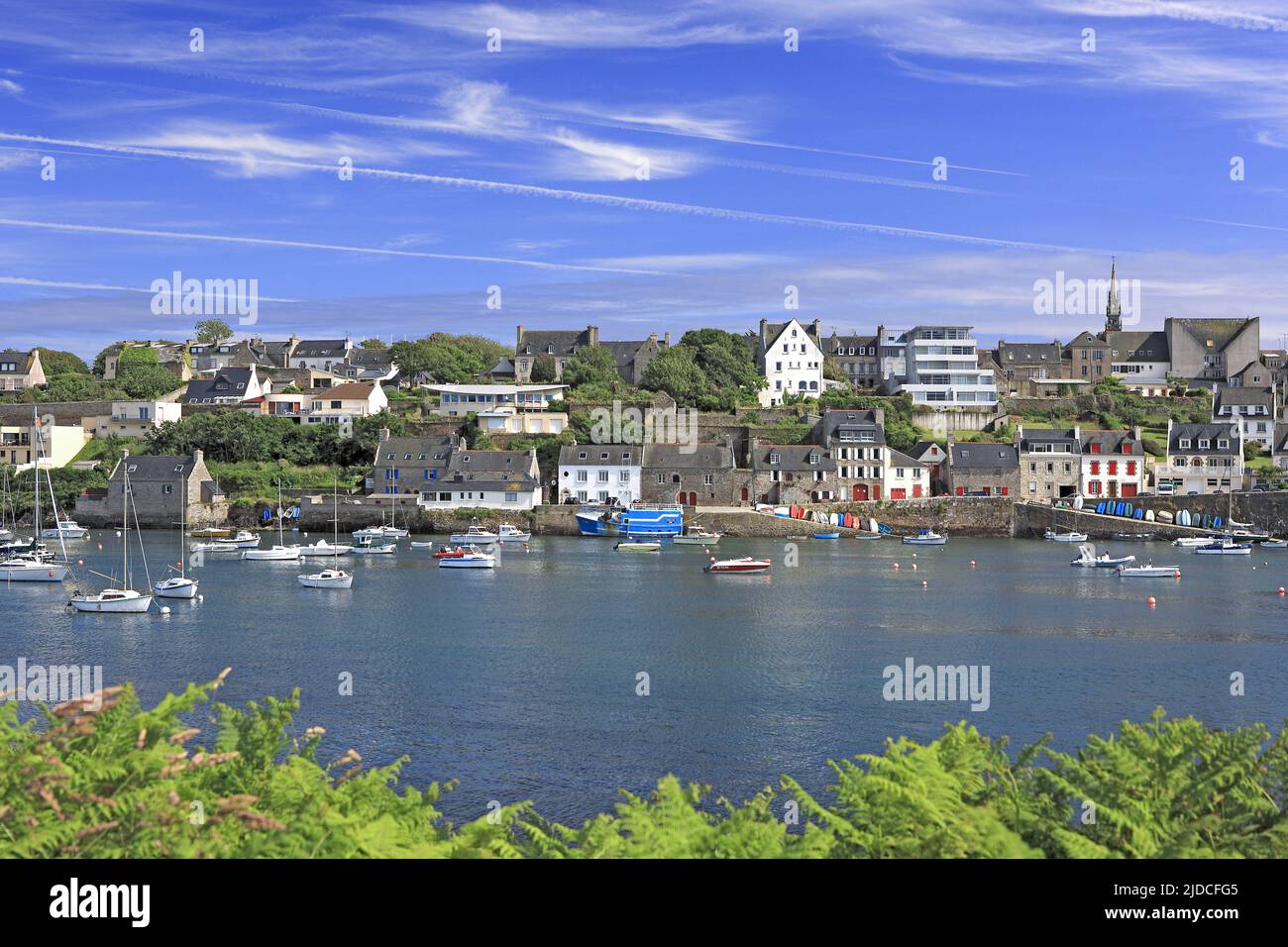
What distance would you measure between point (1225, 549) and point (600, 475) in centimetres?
3553

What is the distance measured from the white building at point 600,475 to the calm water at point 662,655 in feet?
66.3

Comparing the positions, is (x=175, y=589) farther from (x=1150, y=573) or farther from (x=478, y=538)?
(x=1150, y=573)

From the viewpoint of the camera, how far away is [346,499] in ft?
240

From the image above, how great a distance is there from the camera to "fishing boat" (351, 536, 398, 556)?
60.1m

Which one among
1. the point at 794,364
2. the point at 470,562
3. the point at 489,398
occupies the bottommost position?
the point at 470,562

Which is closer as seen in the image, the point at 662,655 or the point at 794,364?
the point at 662,655

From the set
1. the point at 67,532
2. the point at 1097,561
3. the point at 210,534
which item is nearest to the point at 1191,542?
the point at 1097,561

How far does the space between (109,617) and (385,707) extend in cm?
1734

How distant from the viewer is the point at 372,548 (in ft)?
205

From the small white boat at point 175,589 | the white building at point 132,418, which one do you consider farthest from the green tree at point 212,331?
the small white boat at point 175,589

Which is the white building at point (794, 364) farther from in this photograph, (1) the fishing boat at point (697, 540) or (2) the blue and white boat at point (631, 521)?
(1) the fishing boat at point (697, 540)

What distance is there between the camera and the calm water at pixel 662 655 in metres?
21.7

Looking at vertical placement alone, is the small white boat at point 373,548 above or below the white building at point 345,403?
below
